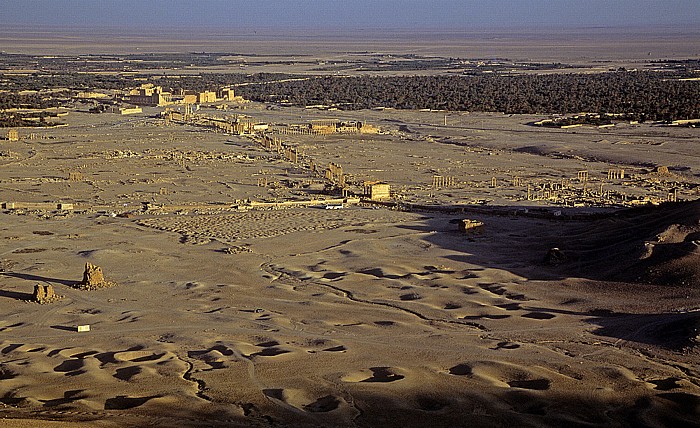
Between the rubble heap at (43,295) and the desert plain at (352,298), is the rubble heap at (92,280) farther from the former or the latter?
the rubble heap at (43,295)

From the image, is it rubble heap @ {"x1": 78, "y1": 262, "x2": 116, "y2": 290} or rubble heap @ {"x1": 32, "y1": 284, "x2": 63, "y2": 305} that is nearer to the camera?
rubble heap @ {"x1": 32, "y1": 284, "x2": 63, "y2": 305}

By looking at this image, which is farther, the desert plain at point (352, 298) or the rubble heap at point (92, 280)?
the rubble heap at point (92, 280)

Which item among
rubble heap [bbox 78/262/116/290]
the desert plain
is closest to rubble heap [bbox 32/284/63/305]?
the desert plain

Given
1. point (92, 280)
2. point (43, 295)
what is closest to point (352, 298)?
point (92, 280)

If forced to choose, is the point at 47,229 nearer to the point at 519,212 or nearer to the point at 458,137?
the point at 519,212

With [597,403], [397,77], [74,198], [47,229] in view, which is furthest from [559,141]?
[397,77]

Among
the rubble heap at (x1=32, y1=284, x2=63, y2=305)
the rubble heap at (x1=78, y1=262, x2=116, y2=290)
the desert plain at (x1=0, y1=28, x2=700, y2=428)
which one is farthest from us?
the rubble heap at (x1=78, y1=262, x2=116, y2=290)

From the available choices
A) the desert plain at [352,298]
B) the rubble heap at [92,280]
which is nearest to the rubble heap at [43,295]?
the desert plain at [352,298]

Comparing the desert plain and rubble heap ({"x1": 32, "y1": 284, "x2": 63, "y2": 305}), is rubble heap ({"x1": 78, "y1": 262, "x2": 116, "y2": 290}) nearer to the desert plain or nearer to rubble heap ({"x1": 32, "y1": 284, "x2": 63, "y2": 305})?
the desert plain
